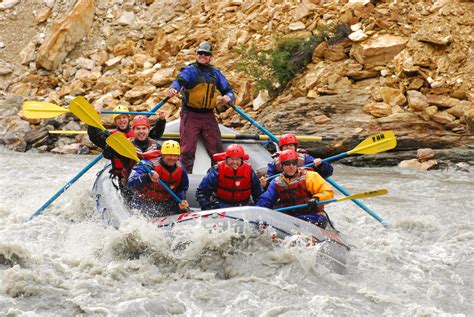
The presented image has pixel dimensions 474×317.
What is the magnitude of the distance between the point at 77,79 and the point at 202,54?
9435mm

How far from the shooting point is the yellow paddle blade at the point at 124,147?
21.1 feet

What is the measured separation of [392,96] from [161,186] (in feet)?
21.7

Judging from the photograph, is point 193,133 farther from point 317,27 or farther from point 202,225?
point 317,27

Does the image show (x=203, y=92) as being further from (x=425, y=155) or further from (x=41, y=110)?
(x=425, y=155)

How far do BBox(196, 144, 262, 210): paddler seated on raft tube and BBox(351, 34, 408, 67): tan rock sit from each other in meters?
6.94

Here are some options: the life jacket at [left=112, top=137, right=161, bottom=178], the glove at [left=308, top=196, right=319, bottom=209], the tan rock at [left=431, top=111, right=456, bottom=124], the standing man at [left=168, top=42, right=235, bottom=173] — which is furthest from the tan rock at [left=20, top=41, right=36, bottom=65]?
the glove at [left=308, top=196, right=319, bottom=209]

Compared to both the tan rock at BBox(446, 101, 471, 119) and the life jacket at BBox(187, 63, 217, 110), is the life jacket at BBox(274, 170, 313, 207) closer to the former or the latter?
the life jacket at BBox(187, 63, 217, 110)

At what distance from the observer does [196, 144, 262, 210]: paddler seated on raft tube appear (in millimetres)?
6258

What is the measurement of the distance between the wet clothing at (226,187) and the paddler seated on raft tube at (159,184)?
0.68 ft

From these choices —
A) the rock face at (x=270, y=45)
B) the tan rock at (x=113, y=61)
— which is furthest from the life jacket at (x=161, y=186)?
the tan rock at (x=113, y=61)

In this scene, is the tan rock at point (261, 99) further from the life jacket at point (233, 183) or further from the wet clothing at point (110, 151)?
the life jacket at point (233, 183)

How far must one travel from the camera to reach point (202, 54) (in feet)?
24.5

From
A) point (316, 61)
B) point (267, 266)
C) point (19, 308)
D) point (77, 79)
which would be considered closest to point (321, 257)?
point (267, 266)

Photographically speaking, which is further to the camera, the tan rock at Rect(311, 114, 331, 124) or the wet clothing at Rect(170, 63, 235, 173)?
the tan rock at Rect(311, 114, 331, 124)
